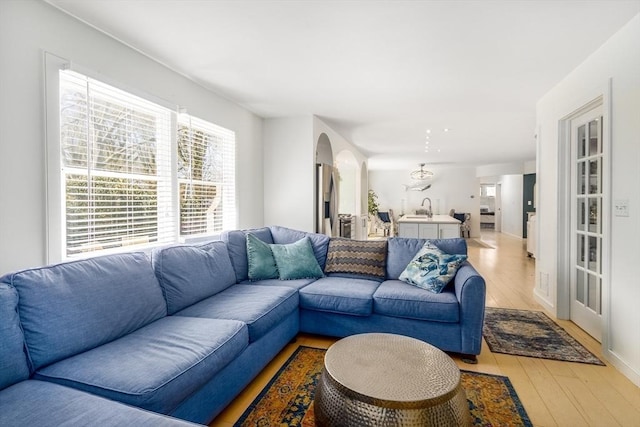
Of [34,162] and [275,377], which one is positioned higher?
[34,162]

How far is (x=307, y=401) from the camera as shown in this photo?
6.36 ft

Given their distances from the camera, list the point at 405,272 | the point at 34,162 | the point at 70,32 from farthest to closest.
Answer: the point at 405,272, the point at 70,32, the point at 34,162

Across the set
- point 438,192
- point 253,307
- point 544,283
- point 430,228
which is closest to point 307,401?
point 253,307

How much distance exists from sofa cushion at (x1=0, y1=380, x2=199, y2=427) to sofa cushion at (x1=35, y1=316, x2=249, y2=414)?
0.30 feet


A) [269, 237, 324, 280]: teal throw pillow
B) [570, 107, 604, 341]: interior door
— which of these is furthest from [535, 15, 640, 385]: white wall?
[269, 237, 324, 280]: teal throw pillow

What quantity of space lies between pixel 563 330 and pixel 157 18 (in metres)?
4.27

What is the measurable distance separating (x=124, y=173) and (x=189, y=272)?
3.35 ft

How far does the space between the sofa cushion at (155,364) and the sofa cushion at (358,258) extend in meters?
1.50

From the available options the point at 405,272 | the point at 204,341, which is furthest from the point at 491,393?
the point at 204,341

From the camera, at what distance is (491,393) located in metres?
2.04

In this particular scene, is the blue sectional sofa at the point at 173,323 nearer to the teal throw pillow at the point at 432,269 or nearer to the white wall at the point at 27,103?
the teal throw pillow at the point at 432,269

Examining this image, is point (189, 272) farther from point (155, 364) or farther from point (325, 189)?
point (325, 189)

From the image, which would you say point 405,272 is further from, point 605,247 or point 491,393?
point 605,247

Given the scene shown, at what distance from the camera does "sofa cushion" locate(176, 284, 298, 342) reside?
208 cm
